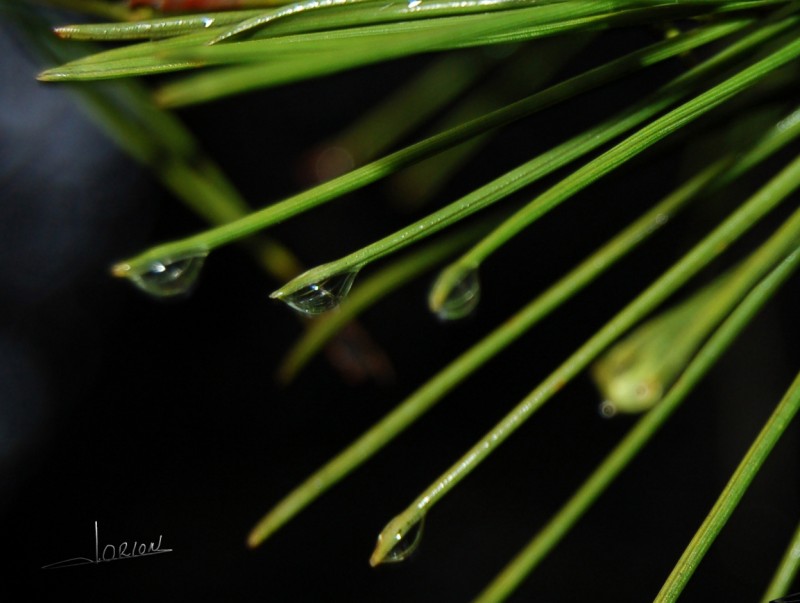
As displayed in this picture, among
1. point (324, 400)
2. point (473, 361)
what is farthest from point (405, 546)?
point (324, 400)

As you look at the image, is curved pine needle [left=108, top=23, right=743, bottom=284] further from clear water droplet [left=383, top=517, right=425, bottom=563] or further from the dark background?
the dark background

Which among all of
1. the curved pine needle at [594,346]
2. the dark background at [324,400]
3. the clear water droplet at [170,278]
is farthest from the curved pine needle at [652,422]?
the dark background at [324,400]

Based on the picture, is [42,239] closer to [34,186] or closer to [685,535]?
[34,186]

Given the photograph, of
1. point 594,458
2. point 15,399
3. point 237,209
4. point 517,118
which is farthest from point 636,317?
point 15,399

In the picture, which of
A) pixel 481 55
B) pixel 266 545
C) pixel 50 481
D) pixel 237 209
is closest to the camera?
pixel 237 209

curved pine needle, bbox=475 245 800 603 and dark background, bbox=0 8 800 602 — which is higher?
dark background, bbox=0 8 800 602
